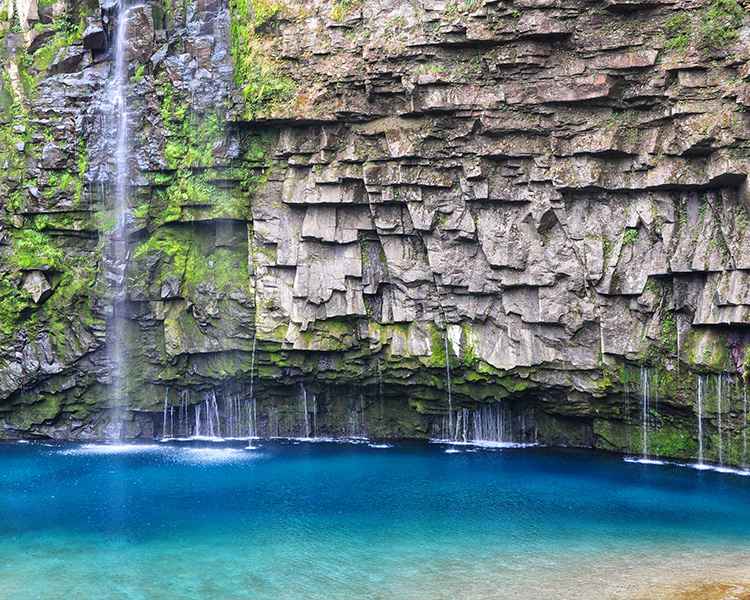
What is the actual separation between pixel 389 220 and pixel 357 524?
9.08 meters

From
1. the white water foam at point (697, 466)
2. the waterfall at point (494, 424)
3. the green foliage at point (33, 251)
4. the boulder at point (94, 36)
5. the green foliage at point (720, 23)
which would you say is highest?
the boulder at point (94, 36)

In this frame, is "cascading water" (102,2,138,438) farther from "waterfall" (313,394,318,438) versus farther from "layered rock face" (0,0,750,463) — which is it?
"waterfall" (313,394,318,438)

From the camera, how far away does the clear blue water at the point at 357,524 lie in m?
12.9

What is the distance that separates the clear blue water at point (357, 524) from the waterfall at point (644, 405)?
0.98 meters

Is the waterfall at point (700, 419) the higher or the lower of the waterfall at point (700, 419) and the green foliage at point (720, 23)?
the lower

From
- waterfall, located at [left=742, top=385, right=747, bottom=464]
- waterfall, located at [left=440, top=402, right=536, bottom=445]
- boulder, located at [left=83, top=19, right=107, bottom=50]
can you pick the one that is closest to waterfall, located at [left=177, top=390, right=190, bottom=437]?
waterfall, located at [left=440, top=402, right=536, bottom=445]

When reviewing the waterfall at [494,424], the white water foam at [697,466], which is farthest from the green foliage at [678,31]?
the waterfall at [494,424]

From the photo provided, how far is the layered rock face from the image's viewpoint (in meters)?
A: 18.9

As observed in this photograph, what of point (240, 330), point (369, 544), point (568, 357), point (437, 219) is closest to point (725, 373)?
point (568, 357)

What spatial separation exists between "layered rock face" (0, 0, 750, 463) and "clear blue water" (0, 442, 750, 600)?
213 centimetres

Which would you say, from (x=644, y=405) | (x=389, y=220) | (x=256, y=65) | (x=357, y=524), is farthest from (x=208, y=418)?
(x=644, y=405)

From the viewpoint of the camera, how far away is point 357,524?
15773 millimetres

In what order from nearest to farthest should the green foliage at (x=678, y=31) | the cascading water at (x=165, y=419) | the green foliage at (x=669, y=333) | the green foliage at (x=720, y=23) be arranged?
the green foliage at (x=720, y=23)
the green foliage at (x=678, y=31)
the green foliage at (x=669, y=333)
the cascading water at (x=165, y=419)

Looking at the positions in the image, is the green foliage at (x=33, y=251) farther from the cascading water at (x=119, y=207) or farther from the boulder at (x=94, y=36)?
the boulder at (x=94, y=36)
